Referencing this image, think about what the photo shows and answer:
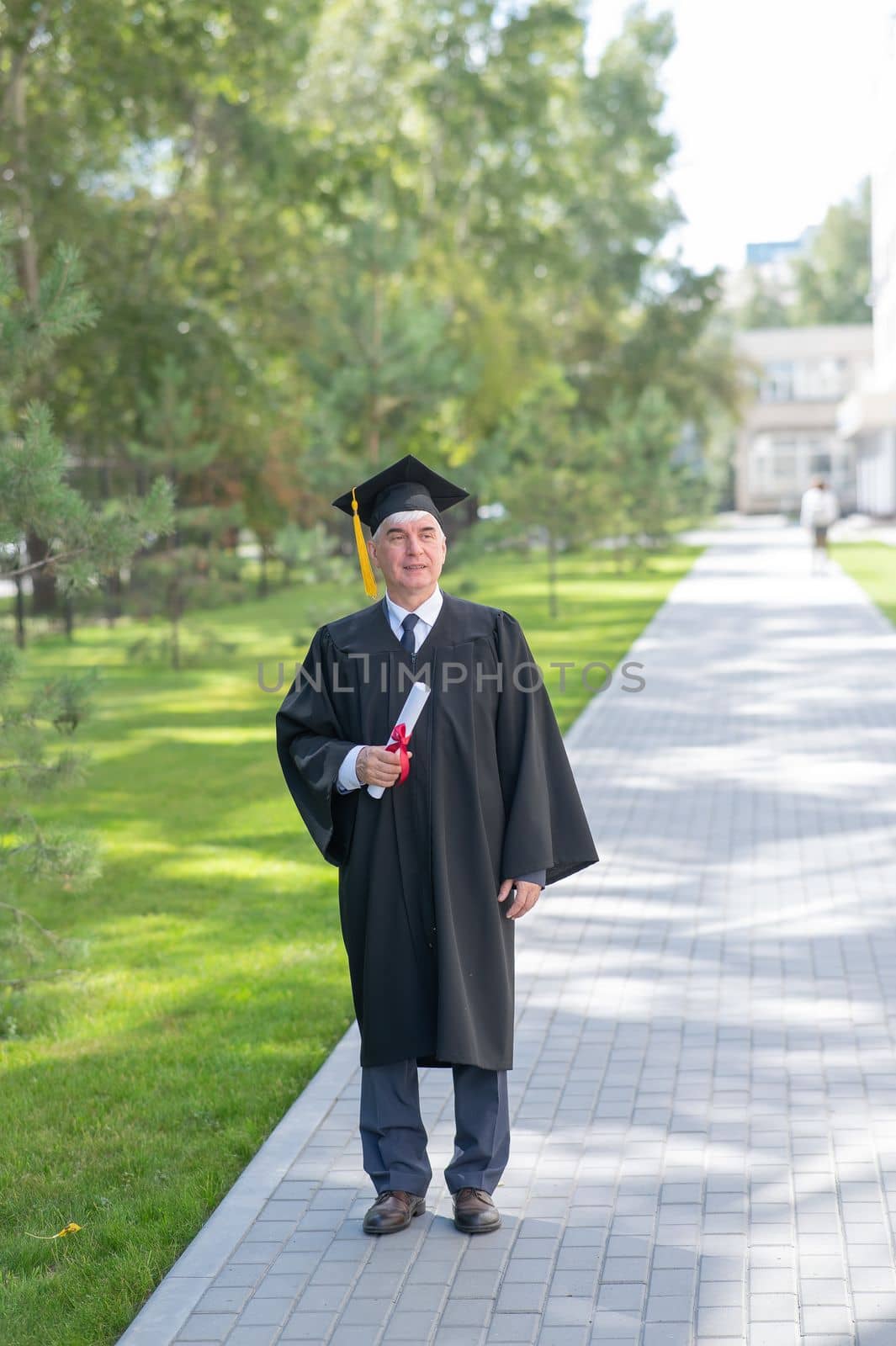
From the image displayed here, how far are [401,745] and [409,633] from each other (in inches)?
13.7

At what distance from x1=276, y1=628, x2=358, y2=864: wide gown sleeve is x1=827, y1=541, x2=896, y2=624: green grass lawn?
19209mm

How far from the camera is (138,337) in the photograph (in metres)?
24.0

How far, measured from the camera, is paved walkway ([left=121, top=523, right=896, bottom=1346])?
4012 mm

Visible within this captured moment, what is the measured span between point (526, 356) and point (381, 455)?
25323mm

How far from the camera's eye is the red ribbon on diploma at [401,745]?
422 centimetres

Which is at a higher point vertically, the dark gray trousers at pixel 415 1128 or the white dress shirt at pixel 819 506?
the white dress shirt at pixel 819 506

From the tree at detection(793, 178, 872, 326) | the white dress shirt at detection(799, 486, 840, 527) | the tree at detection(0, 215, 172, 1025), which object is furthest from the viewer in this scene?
the tree at detection(793, 178, 872, 326)

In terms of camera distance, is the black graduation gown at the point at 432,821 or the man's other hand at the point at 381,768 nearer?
the man's other hand at the point at 381,768

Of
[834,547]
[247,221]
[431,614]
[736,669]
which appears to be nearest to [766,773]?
[736,669]

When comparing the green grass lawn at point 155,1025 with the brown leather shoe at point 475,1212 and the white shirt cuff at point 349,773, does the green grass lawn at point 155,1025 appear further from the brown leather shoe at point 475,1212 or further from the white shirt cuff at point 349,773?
the white shirt cuff at point 349,773

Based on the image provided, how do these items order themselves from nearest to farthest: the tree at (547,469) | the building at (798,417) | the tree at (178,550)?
the tree at (178,550) < the tree at (547,469) < the building at (798,417)

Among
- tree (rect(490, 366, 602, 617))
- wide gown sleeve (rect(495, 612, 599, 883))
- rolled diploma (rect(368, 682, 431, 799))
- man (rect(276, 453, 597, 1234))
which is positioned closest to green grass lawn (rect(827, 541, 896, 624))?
tree (rect(490, 366, 602, 617))

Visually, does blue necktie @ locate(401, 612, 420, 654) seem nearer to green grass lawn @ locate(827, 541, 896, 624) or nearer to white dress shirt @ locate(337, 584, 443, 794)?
white dress shirt @ locate(337, 584, 443, 794)

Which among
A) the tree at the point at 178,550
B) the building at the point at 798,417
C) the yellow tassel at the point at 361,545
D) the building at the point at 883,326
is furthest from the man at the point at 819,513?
the building at the point at 798,417
